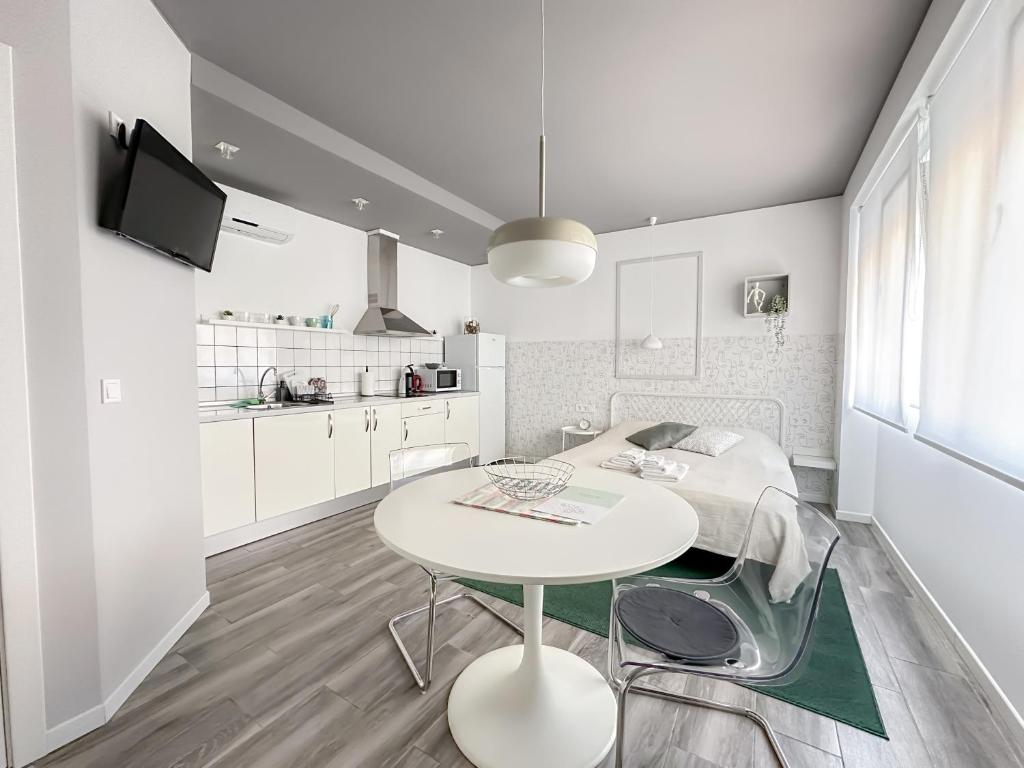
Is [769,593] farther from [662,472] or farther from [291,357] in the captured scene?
A: [291,357]

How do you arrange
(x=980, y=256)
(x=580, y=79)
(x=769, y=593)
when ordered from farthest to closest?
1. (x=580, y=79)
2. (x=980, y=256)
3. (x=769, y=593)

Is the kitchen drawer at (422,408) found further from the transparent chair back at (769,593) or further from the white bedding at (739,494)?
the transparent chair back at (769,593)

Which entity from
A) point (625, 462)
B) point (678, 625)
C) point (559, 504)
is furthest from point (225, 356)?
point (678, 625)

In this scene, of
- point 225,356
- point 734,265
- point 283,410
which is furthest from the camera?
point 734,265

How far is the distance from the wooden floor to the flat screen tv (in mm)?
1714

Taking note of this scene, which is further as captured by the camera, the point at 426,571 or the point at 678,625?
the point at 426,571

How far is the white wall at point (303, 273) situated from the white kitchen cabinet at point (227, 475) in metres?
1.01

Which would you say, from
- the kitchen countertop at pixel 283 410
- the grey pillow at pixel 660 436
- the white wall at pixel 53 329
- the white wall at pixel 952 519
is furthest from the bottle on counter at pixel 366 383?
the white wall at pixel 952 519

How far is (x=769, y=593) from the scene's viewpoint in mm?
1340

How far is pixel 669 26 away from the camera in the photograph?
1848 millimetres

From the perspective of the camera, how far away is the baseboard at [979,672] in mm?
1372

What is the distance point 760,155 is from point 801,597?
9.79 feet

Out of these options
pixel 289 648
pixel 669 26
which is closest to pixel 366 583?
pixel 289 648

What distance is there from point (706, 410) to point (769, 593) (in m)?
3.00
